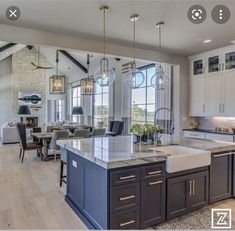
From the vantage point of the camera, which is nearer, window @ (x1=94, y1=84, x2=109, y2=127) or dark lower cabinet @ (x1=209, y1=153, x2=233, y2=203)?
dark lower cabinet @ (x1=209, y1=153, x2=233, y2=203)

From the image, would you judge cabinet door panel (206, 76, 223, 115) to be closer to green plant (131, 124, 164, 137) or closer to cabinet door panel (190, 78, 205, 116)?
cabinet door panel (190, 78, 205, 116)

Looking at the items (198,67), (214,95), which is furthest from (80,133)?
(198,67)

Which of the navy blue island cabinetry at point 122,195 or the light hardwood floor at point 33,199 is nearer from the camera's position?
the navy blue island cabinetry at point 122,195

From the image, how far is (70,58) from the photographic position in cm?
1182

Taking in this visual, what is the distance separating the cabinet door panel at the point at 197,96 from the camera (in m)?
6.23

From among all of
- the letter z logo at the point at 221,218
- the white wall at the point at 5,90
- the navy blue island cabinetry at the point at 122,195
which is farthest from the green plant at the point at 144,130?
the white wall at the point at 5,90

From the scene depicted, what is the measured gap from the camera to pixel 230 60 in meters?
5.48

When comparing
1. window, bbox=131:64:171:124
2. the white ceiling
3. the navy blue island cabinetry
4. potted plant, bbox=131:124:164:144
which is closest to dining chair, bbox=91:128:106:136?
window, bbox=131:64:171:124

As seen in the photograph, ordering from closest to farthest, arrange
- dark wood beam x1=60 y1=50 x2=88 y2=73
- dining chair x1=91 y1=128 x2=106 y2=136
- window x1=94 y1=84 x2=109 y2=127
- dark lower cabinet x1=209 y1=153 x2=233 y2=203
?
dark lower cabinet x1=209 y1=153 x2=233 y2=203, dining chair x1=91 y1=128 x2=106 y2=136, window x1=94 y1=84 x2=109 y2=127, dark wood beam x1=60 y1=50 x2=88 y2=73

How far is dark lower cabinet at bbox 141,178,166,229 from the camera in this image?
2.59 m

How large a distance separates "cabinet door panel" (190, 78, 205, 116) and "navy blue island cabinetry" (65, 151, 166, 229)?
13.3ft

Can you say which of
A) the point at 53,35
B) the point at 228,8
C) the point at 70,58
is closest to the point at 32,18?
the point at 53,35

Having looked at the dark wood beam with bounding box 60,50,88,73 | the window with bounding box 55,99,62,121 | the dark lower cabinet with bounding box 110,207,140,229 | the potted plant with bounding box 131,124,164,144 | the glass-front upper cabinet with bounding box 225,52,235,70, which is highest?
the dark wood beam with bounding box 60,50,88,73

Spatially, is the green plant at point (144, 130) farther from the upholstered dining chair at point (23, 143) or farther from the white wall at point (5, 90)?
the white wall at point (5, 90)
